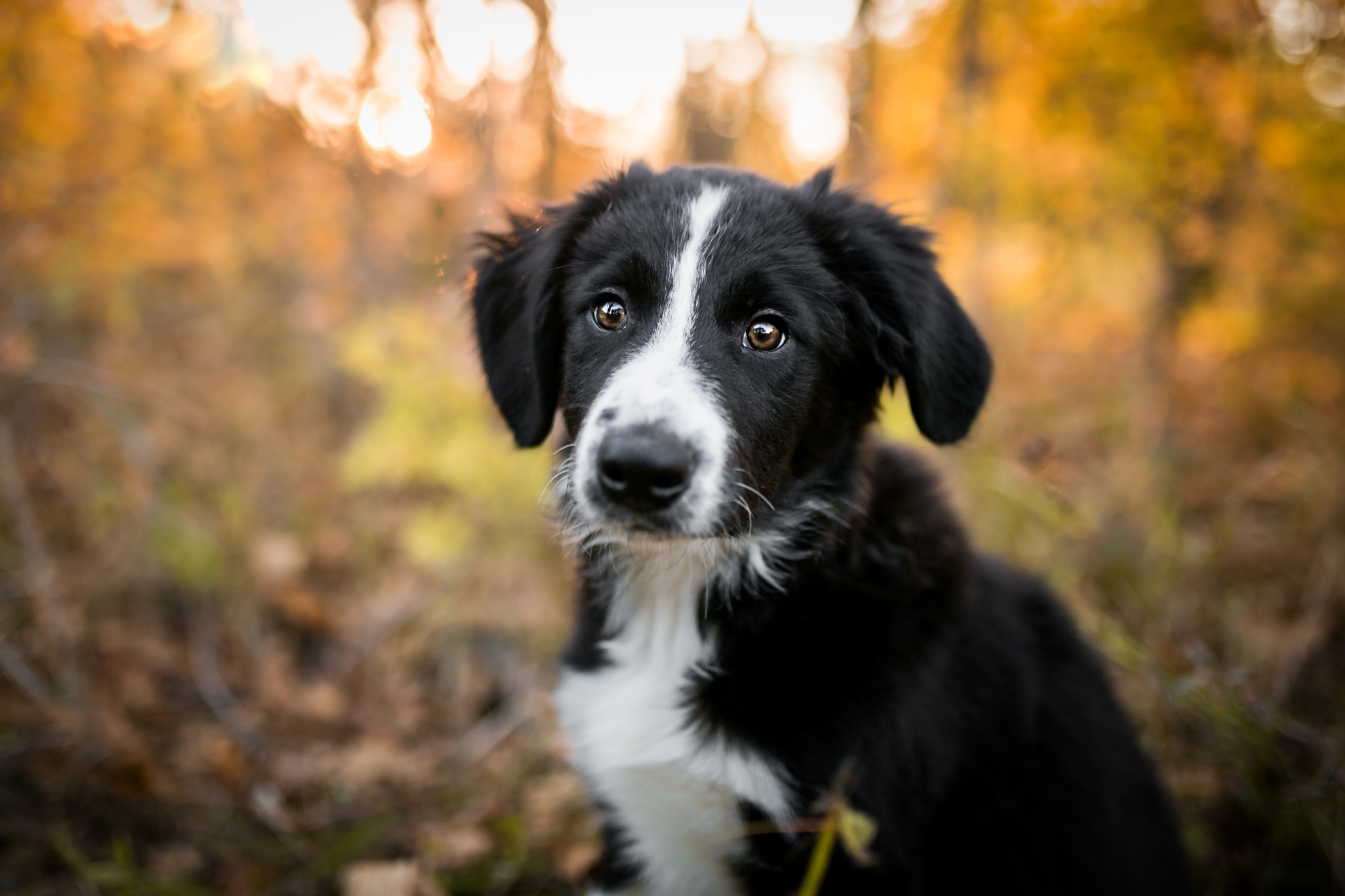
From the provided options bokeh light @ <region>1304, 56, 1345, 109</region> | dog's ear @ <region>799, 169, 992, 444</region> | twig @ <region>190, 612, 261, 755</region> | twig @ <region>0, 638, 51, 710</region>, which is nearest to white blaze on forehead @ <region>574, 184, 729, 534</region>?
dog's ear @ <region>799, 169, 992, 444</region>

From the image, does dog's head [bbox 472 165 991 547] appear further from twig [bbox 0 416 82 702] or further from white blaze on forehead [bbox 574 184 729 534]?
twig [bbox 0 416 82 702]

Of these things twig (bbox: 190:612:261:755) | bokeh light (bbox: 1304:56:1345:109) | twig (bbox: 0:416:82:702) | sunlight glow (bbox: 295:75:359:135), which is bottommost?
twig (bbox: 190:612:261:755)

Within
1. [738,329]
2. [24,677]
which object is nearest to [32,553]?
[24,677]

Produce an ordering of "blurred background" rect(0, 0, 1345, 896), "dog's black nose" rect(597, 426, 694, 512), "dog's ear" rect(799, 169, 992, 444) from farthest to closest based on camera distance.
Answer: "blurred background" rect(0, 0, 1345, 896) → "dog's ear" rect(799, 169, 992, 444) → "dog's black nose" rect(597, 426, 694, 512)

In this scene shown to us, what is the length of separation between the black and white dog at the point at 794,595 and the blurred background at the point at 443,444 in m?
0.45

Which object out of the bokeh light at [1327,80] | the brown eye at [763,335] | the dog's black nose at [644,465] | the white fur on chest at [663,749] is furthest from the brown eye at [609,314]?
the bokeh light at [1327,80]

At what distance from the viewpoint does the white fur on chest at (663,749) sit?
2088 millimetres

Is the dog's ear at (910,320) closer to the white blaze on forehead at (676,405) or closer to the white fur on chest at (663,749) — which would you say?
the white blaze on forehead at (676,405)

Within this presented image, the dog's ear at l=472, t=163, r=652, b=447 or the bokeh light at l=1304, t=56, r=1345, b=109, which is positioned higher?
the bokeh light at l=1304, t=56, r=1345, b=109

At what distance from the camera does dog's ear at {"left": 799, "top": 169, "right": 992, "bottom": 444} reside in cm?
224

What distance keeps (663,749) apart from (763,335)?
4.02ft

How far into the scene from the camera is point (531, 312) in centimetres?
245

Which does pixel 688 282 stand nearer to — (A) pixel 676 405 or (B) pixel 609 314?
(B) pixel 609 314

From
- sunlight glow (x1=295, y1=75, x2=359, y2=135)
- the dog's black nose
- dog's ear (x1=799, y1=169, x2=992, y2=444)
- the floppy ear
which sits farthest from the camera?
sunlight glow (x1=295, y1=75, x2=359, y2=135)
